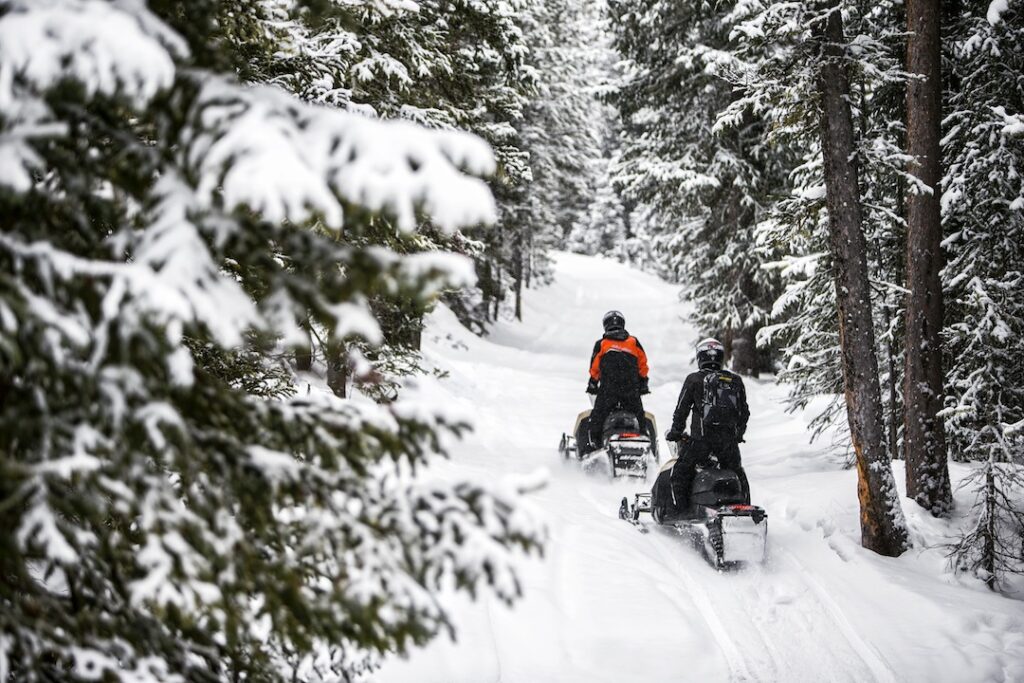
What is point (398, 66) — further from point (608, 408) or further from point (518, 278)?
point (518, 278)

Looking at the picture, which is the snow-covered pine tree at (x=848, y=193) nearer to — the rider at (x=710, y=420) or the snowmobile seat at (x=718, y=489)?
the rider at (x=710, y=420)

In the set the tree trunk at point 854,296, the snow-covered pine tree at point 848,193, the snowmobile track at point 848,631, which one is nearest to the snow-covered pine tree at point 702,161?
the snow-covered pine tree at point 848,193

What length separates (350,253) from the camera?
1.97 metres

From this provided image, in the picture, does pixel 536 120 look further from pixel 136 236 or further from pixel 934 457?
pixel 136 236

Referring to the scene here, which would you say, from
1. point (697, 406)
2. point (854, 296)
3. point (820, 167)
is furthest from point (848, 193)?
point (820, 167)

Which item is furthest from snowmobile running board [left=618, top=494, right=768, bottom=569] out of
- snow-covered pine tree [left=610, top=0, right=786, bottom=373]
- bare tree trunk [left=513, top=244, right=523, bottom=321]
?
bare tree trunk [left=513, top=244, right=523, bottom=321]

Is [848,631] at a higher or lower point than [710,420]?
lower

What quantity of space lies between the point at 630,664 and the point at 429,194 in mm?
4410

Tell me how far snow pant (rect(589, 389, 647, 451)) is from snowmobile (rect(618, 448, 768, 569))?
7.71 feet

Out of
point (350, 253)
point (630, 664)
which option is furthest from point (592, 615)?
point (350, 253)

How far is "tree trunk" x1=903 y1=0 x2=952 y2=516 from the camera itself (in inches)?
315

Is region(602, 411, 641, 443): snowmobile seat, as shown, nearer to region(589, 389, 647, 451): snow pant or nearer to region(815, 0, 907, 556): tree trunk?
region(589, 389, 647, 451): snow pant

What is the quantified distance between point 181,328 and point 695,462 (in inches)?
261

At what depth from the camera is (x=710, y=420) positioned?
299 inches
